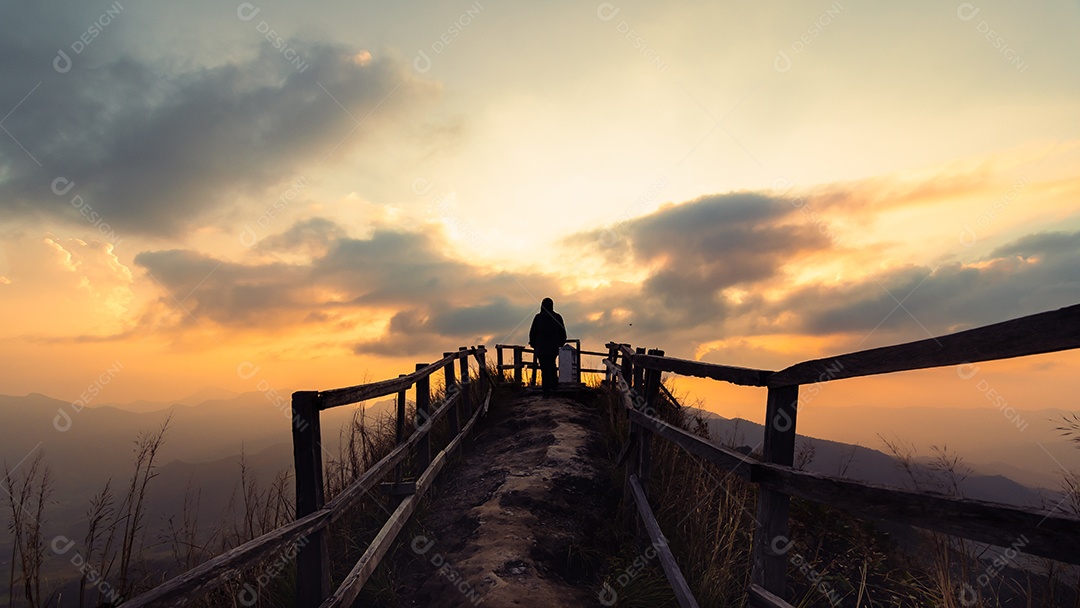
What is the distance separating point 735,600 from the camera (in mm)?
4062

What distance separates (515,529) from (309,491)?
8.72 feet

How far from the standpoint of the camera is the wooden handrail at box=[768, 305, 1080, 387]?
139 cm

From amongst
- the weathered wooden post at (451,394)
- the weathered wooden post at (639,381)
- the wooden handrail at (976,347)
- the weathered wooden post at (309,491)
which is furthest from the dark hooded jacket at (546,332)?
the wooden handrail at (976,347)

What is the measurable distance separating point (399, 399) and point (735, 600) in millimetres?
3311

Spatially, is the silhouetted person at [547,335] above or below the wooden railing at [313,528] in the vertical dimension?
above

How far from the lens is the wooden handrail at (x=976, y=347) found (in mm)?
1394

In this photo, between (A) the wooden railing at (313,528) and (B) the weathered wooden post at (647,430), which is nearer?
(A) the wooden railing at (313,528)

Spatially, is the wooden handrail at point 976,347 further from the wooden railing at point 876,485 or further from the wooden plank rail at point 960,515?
the wooden plank rail at point 960,515

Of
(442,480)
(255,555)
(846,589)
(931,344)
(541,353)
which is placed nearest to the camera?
(931,344)

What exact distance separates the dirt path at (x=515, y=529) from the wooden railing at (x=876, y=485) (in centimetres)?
138

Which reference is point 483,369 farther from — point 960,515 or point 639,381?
point 960,515

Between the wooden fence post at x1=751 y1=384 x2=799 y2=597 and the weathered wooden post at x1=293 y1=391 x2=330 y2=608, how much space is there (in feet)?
8.27

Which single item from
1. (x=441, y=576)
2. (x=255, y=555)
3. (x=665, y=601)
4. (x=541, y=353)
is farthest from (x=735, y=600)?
(x=541, y=353)

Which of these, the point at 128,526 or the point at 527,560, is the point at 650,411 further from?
the point at 128,526
